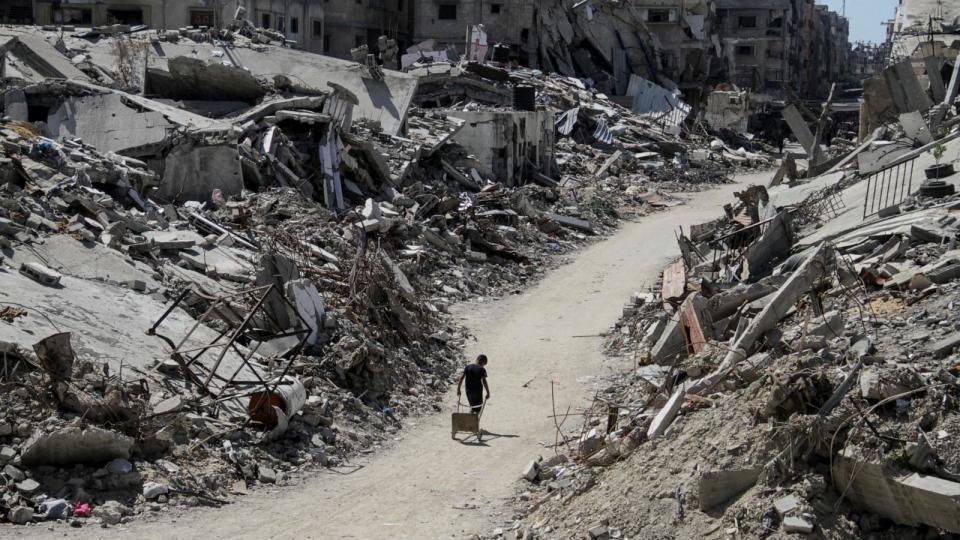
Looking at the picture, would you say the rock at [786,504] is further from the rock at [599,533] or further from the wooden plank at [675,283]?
the wooden plank at [675,283]

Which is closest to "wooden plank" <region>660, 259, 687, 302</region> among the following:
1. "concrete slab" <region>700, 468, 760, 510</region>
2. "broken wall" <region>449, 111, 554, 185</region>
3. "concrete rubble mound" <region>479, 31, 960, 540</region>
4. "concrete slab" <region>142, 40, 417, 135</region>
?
"concrete rubble mound" <region>479, 31, 960, 540</region>

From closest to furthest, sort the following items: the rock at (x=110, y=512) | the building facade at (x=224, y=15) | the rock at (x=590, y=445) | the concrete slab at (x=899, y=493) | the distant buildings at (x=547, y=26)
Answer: the concrete slab at (x=899, y=493), the rock at (x=110, y=512), the rock at (x=590, y=445), the building facade at (x=224, y=15), the distant buildings at (x=547, y=26)

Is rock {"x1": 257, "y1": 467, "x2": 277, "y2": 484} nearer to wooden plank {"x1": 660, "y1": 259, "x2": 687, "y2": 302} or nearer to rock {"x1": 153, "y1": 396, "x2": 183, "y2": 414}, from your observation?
rock {"x1": 153, "y1": 396, "x2": 183, "y2": 414}

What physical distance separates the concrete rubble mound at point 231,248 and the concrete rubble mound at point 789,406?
2.73 metres

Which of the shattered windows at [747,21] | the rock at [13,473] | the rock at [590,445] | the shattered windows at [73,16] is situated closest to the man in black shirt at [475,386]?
the rock at [590,445]

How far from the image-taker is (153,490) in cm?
977

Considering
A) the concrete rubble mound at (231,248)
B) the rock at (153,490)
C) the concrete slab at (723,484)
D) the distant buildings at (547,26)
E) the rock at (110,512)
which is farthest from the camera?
the distant buildings at (547,26)

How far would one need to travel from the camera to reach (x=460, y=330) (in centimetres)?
1728

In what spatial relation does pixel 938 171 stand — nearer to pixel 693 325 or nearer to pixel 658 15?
pixel 693 325

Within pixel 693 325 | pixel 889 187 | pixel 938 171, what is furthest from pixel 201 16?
pixel 693 325

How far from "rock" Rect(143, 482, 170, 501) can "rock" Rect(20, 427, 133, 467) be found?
0.40 meters

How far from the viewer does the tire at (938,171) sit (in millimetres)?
15992

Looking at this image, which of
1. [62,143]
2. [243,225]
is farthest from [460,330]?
[62,143]

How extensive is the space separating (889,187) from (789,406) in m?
9.31
